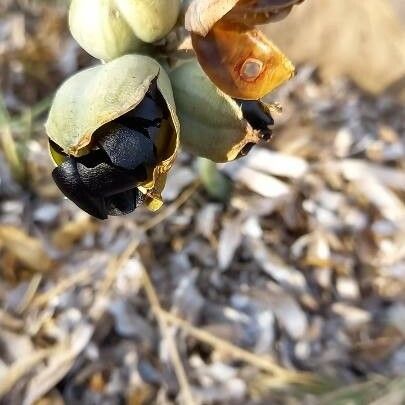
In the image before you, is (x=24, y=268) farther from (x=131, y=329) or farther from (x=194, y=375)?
(x=194, y=375)

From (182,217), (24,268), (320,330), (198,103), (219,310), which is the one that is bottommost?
(320,330)

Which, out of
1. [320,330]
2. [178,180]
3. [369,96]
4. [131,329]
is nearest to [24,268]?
[131,329]

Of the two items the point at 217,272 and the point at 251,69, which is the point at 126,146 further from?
the point at 217,272

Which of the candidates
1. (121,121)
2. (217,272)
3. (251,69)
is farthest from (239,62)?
(217,272)

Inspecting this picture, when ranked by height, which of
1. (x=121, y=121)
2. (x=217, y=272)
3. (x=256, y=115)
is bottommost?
(x=217, y=272)

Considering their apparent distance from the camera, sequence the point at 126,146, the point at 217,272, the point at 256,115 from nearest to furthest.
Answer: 1. the point at 126,146
2. the point at 256,115
3. the point at 217,272

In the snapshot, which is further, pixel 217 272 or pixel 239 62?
pixel 217 272

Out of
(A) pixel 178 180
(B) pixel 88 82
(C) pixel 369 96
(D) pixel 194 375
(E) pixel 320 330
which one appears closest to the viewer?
(B) pixel 88 82
